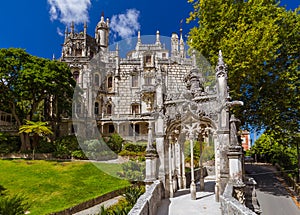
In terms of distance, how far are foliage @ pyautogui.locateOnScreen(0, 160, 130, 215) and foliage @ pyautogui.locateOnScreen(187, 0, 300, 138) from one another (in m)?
→ 12.5

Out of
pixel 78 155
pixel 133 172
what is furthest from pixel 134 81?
pixel 133 172

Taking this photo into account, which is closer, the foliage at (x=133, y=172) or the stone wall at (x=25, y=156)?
the foliage at (x=133, y=172)

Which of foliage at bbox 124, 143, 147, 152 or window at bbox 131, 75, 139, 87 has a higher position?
window at bbox 131, 75, 139, 87

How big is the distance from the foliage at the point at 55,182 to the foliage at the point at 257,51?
12519 millimetres

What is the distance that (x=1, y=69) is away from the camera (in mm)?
28859

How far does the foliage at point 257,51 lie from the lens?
16.0 metres

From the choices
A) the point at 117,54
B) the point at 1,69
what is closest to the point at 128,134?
the point at 117,54

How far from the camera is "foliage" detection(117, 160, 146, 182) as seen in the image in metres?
21.1

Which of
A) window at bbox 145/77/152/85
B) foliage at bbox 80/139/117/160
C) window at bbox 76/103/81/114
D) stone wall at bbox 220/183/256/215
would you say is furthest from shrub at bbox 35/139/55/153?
stone wall at bbox 220/183/256/215

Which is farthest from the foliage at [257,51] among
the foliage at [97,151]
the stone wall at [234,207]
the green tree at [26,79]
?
the green tree at [26,79]

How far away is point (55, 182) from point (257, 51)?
18821 millimetres

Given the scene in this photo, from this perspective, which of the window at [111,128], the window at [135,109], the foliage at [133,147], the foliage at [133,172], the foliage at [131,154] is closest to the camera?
the foliage at [133,172]

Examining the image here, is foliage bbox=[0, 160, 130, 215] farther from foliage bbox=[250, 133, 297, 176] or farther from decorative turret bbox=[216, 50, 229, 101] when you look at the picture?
foliage bbox=[250, 133, 297, 176]

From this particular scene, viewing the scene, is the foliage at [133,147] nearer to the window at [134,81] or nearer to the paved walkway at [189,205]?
the window at [134,81]
